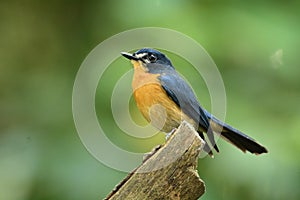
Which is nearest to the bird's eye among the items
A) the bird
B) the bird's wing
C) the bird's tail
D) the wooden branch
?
the bird

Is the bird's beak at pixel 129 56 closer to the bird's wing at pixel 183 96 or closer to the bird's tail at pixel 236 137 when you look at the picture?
the bird's wing at pixel 183 96

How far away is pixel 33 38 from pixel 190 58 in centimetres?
145

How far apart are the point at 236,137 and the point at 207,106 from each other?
0.24 metres

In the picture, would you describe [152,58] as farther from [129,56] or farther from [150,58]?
[129,56]

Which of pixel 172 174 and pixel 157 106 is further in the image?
pixel 157 106

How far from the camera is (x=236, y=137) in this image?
320cm

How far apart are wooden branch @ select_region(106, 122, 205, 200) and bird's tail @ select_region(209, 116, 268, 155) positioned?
1.08m

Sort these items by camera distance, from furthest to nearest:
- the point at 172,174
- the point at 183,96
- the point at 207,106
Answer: the point at 207,106 < the point at 183,96 < the point at 172,174

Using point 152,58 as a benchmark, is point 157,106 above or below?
below

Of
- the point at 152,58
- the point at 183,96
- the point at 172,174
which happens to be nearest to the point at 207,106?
the point at 183,96

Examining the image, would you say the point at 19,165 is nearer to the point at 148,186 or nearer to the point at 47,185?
the point at 47,185

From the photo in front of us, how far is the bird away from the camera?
10.3 feet

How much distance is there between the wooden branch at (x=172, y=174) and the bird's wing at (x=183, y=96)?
3.34ft

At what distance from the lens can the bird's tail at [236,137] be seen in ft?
10.2
